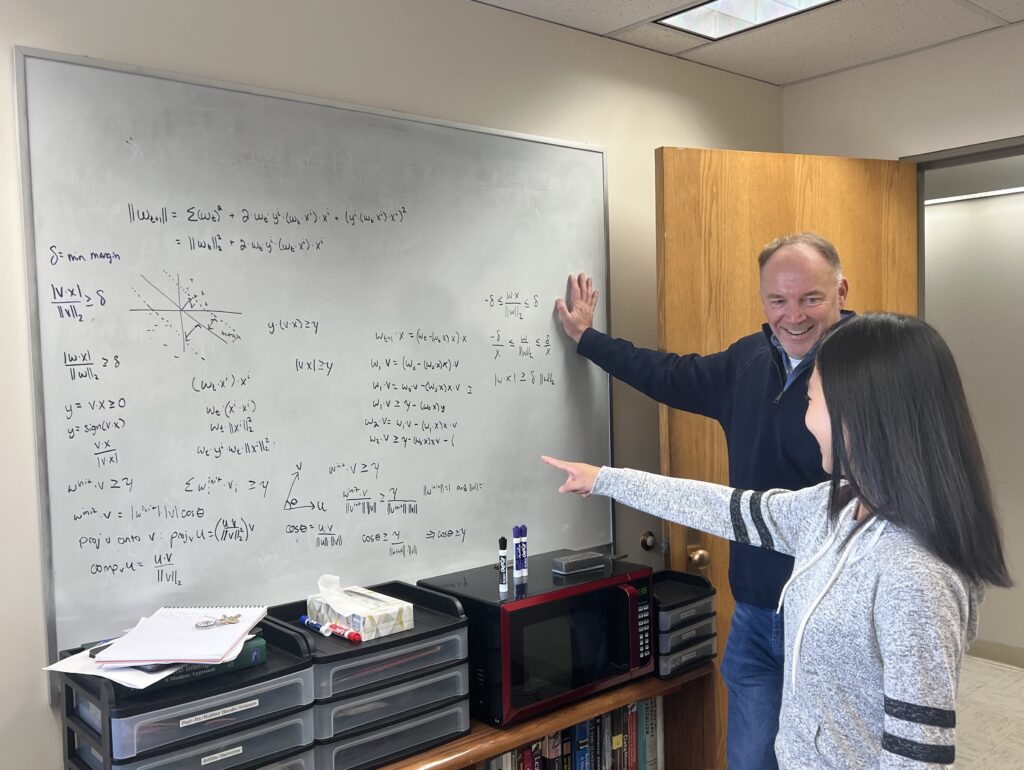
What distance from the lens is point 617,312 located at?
9.06ft

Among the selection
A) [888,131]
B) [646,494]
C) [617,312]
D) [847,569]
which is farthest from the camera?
[888,131]

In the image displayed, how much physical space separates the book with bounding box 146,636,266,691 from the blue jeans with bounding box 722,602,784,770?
1.11 m

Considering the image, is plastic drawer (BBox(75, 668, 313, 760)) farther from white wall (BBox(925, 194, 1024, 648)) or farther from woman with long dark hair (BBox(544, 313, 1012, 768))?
white wall (BBox(925, 194, 1024, 648))

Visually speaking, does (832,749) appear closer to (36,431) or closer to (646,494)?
(646,494)

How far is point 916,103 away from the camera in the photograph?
2.97 m

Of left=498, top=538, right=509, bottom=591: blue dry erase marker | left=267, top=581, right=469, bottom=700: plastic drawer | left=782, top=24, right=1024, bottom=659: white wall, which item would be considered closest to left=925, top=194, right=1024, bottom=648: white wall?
left=782, top=24, right=1024, bottom=659: white wall

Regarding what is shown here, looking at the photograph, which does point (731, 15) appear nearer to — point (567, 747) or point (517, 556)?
point (517, 556)

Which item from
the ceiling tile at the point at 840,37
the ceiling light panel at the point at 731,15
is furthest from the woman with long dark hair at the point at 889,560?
the ceiling tile at the point at 840,37

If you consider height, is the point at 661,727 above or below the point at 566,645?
below

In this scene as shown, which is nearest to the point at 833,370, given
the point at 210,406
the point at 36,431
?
the point at 210,406

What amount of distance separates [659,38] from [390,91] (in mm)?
983

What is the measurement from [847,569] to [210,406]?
4.49 ft

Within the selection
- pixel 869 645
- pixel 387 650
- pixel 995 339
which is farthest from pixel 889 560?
pixel 995 339

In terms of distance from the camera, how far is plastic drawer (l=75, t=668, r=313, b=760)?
4.93 ft
